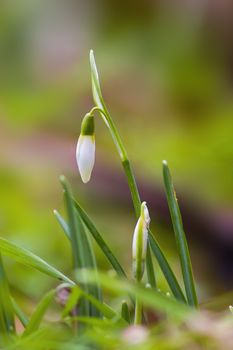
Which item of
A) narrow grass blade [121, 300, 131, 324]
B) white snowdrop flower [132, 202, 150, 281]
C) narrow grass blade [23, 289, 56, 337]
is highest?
white snowdrop flower [132, 202, 150, 281]

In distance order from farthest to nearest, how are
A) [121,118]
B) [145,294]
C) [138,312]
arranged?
[121,118], [138,312], [145,294]

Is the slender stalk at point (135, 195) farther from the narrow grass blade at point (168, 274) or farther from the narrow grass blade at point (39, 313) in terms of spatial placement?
the narrow grass blade at point (39, 313)

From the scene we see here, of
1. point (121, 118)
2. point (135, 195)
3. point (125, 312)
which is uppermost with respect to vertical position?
point (121, 118)

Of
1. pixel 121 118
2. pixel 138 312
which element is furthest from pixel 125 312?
pixel 121 118

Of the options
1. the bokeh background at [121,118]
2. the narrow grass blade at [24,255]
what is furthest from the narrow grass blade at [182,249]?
the bokeh background at [121,118]

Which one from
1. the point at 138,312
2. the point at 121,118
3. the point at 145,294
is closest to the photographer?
the point at 145,294

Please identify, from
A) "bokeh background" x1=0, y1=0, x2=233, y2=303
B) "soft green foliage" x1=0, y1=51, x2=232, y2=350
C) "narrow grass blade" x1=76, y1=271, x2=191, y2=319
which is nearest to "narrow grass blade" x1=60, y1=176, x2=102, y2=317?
"soft green foliage" x1=0, y1=51, x2=232, y2=350

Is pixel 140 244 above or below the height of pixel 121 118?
below

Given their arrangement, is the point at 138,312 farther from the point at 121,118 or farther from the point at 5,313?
the point at 121,118

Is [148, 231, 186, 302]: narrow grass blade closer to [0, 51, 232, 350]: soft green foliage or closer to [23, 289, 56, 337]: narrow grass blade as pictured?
[0, 51, 232, 350]: soft green foliage
